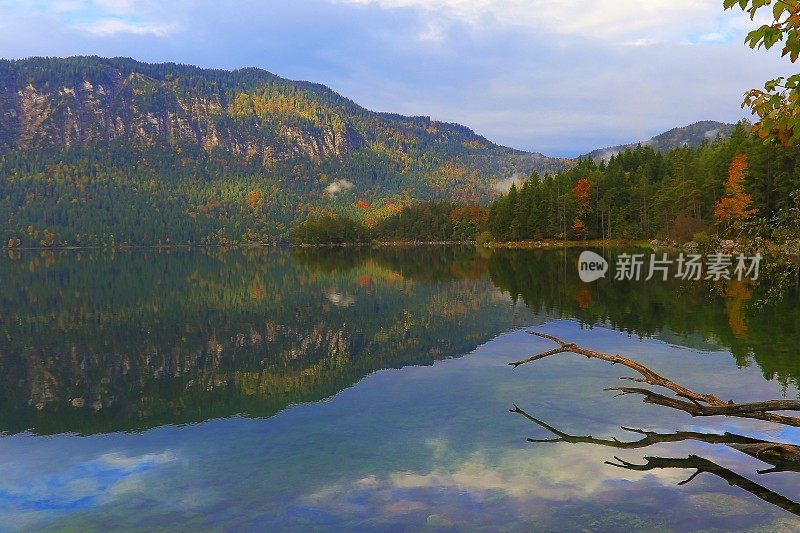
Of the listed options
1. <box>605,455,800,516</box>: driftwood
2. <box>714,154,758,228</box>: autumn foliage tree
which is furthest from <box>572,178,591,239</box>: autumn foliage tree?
<box>605,455,800,516</box>: driftwood

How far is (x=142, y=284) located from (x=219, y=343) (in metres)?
40.1

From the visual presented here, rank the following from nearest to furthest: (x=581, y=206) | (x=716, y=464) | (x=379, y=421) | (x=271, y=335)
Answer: (x=716, y=464)
(x=379, y=421)
(x=271, y=335)
(x=581, y=206)

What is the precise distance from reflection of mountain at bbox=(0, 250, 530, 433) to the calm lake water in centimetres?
15

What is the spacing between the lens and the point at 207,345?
28203mm

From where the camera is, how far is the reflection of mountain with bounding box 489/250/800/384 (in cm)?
2292

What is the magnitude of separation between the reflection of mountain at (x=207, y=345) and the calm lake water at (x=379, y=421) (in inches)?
5.8

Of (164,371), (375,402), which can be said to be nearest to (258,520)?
(375,402)

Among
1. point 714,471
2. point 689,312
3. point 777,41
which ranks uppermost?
point 777,41

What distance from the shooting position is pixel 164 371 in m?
23.0

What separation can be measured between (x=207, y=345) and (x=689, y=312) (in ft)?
90.8

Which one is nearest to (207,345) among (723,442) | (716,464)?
(723,442)

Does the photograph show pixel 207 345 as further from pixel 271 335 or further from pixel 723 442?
pixel 723 442

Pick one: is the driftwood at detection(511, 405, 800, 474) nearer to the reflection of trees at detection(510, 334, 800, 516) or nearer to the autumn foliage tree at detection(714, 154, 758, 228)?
the reflection of trees at detection(510, 334, 800, 516)

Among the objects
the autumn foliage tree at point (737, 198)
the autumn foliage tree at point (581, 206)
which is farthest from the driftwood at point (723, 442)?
the autumn foliage tree at point (581, 206)
